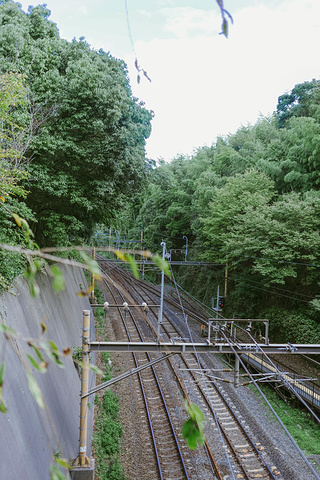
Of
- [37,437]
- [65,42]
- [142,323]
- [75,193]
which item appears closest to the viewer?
[37,437]

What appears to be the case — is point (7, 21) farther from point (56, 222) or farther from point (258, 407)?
point (258, 407)

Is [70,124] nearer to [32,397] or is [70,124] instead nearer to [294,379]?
[32,397]

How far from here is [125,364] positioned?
1590 cm

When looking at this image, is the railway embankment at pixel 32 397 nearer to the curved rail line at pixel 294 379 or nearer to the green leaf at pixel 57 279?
the green leaf at pixel 57 279

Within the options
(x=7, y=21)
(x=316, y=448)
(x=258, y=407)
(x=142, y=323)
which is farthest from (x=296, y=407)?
(x=7, y=21)

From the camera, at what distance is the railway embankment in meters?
5.25

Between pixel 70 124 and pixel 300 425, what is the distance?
506 inches

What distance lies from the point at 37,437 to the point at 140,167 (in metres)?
9.15

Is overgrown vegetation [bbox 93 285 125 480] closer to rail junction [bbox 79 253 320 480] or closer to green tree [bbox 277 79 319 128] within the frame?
rail junction [bbox 79 253 320 480]

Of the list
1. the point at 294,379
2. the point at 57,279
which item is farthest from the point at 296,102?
the point at 57,279

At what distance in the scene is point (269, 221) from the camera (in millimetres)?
17234

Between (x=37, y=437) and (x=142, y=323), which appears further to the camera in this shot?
(x=142, y=323)

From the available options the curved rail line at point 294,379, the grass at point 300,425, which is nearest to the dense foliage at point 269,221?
the curved rail line at point 294,379

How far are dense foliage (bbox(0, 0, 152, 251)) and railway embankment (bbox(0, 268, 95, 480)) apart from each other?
303 cm
